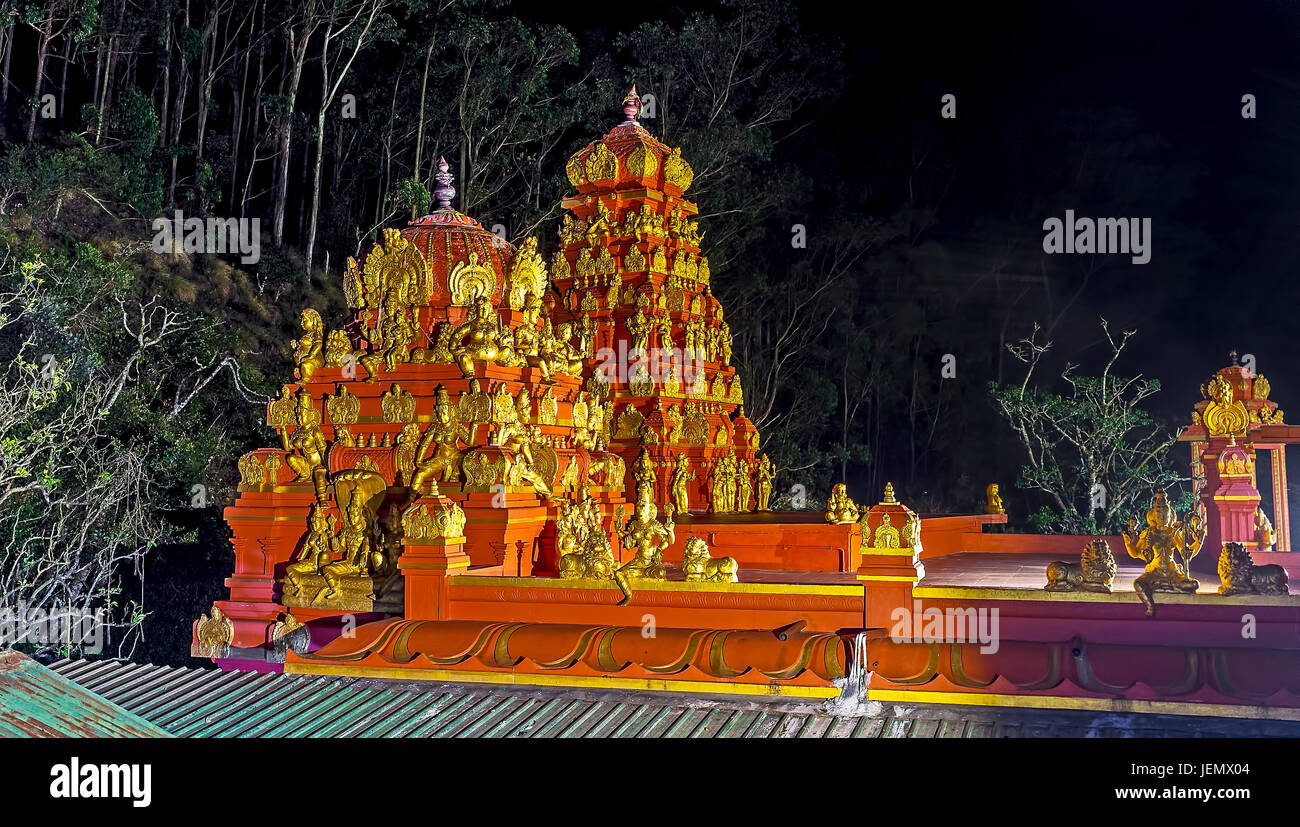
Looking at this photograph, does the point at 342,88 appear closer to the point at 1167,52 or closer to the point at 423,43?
the point at 423,43

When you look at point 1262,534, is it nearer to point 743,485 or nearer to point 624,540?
point 743,485

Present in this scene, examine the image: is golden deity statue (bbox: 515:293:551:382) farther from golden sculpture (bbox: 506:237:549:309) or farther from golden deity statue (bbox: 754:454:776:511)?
golden deity statue (bbox: 754:454:776:511)

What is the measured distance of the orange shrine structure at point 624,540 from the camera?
711 centimetres

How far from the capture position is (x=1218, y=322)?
2941 cm

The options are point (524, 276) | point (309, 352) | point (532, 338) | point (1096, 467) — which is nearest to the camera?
point (309, 352)

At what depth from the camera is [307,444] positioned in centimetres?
1019

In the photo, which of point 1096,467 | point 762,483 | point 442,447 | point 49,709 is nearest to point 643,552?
point 442,447

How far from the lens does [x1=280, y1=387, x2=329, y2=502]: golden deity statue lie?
1009 cm

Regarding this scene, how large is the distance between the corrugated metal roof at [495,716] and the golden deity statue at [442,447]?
2.92 metres

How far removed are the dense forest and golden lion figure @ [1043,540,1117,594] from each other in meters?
10.8

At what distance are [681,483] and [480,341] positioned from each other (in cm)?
503

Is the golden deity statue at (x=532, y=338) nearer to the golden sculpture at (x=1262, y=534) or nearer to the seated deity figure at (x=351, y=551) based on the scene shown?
the seated deity figure at (x=351, y=551)
